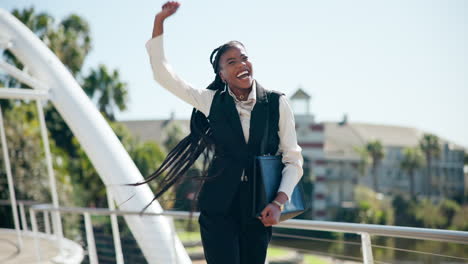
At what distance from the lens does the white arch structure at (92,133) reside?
3585 millimetres

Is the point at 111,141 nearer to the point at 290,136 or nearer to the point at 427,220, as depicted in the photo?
the point at 290,136

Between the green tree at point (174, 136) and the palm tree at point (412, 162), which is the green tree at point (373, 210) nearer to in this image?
the palm tree at point (412, 162)

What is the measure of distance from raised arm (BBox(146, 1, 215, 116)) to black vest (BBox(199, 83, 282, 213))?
0.21ft

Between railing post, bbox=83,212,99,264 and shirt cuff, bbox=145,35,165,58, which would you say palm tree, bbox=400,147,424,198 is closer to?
railing post, bbox=83,212,99,264

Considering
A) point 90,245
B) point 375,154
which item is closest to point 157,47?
point 90,245

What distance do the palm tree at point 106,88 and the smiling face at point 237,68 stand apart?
25917 millimetres

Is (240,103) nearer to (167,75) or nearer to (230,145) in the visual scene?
(230,145)

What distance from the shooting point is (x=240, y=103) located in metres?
1.86

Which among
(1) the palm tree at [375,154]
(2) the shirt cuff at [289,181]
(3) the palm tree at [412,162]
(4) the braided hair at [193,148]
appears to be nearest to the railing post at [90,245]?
(4) the braided hair at [193,148]

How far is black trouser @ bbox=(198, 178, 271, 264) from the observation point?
1.75 metres

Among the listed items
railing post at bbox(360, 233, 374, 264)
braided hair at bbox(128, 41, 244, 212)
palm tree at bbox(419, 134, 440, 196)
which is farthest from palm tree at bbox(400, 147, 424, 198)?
braided hair at bbox(128, 41, 244, 212)

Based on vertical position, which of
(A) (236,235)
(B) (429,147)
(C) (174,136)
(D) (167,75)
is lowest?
(B) (429,147)

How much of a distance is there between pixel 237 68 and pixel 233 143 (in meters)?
0.27

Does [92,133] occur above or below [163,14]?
below
